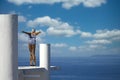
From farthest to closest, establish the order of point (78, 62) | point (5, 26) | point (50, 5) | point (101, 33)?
1. point (78, 62)
2. point (101, 33)
3. point (50, 5)
4. point (5, 26)

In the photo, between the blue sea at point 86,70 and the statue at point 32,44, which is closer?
the statue at point 32,44

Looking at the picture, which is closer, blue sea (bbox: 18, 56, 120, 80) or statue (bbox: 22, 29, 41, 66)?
statue (bbox: 22, 29, 41, 66)

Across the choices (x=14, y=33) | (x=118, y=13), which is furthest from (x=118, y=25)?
(x=14, y=33)

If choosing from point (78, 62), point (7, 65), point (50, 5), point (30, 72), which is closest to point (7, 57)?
point (7, 65)

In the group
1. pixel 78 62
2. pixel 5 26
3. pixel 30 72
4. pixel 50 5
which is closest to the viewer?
pixel 5 26

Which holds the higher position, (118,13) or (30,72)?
(118,13)

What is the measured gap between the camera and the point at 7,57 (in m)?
4.32

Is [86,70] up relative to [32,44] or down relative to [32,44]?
down

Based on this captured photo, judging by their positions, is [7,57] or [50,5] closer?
[7,57]

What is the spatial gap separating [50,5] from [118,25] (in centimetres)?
813

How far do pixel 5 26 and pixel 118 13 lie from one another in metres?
37.1

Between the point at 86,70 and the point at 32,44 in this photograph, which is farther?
the point at 86,70

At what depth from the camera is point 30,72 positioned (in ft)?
30.2

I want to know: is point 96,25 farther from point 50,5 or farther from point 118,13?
point 50,5
